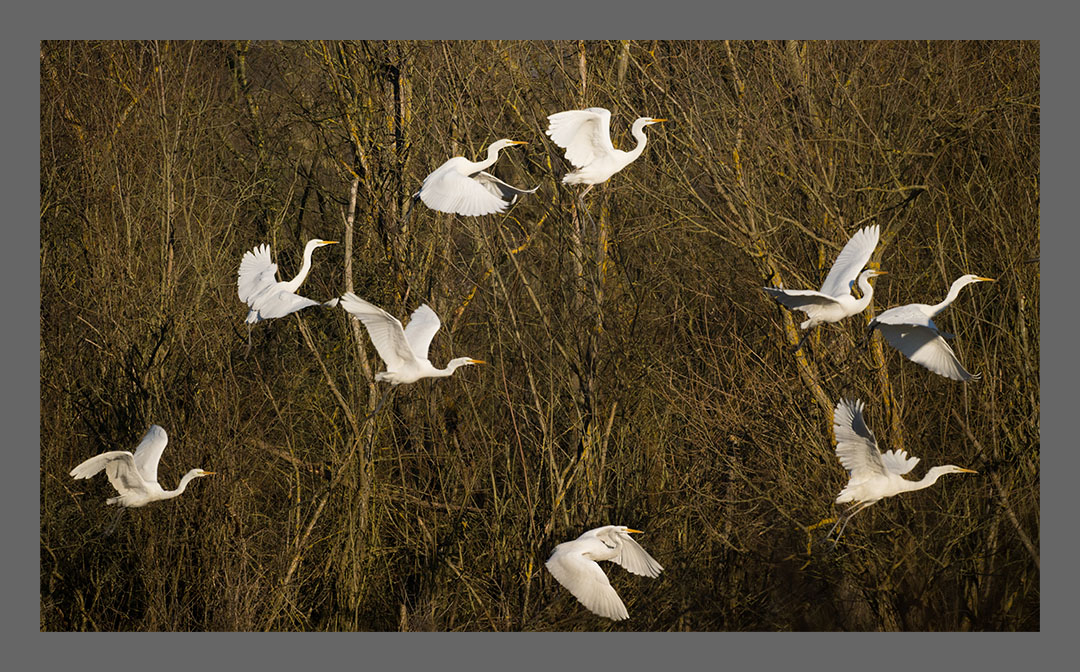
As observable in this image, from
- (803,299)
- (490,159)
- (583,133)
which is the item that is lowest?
(803,299)

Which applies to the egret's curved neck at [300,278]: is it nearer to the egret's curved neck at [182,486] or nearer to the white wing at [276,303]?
the white wing at [276,303]

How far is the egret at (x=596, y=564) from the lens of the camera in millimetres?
9805

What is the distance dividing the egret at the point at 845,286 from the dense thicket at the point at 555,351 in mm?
682

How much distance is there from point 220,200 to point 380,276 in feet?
4.52

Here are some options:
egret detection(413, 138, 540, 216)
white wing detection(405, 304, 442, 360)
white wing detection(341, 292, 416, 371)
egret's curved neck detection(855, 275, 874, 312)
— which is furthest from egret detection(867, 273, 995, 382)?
white wing detection(341, 292, 416, 371)

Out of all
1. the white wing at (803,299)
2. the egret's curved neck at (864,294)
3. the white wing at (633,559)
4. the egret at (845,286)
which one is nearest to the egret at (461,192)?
the white wing at (803,299)

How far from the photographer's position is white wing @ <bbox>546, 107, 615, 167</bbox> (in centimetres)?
1016

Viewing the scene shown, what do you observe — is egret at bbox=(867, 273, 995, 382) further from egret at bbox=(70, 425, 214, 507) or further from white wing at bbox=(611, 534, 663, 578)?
egret at bbox=(70, 425, 214, 507)

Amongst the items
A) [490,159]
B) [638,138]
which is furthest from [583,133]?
[490,159]

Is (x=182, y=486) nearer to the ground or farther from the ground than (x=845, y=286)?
nearer to the ground

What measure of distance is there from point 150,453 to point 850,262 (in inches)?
194

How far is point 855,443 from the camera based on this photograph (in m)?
9.68

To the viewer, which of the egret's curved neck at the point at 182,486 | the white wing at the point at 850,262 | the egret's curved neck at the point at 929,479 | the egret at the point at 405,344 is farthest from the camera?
the egret's curved neck at the point at 182,486

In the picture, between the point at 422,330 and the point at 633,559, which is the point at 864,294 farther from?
the point at 422,330
